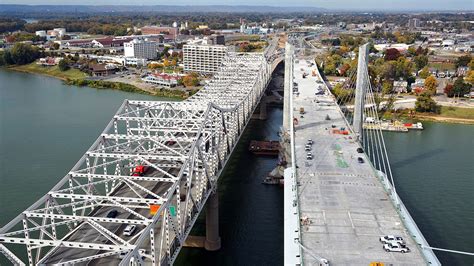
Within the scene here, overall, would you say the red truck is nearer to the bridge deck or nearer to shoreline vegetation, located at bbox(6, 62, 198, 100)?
the bridge deck

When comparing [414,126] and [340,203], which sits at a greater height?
[340,203]

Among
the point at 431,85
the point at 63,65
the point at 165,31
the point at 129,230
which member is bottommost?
the point at 63,65

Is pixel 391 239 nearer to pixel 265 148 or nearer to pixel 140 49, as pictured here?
pixel 265 148

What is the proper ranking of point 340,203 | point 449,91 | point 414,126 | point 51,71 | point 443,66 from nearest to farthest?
1. point 340,203
2. point 414,126
3. point 449,91
4. point 443,66
5. point 51,71

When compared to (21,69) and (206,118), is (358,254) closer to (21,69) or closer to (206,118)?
(206,118)

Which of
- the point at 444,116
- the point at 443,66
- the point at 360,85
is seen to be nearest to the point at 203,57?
the point at 444,116

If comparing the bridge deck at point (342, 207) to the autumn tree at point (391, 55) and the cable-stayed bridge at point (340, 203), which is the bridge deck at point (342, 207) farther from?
the autumn tree at point (391, 55)

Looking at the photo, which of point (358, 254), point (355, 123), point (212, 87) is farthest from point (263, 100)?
point (358, 254)

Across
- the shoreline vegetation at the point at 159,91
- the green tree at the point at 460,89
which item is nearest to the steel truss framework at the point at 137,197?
the shoreline vegetation at the point at 159,91
